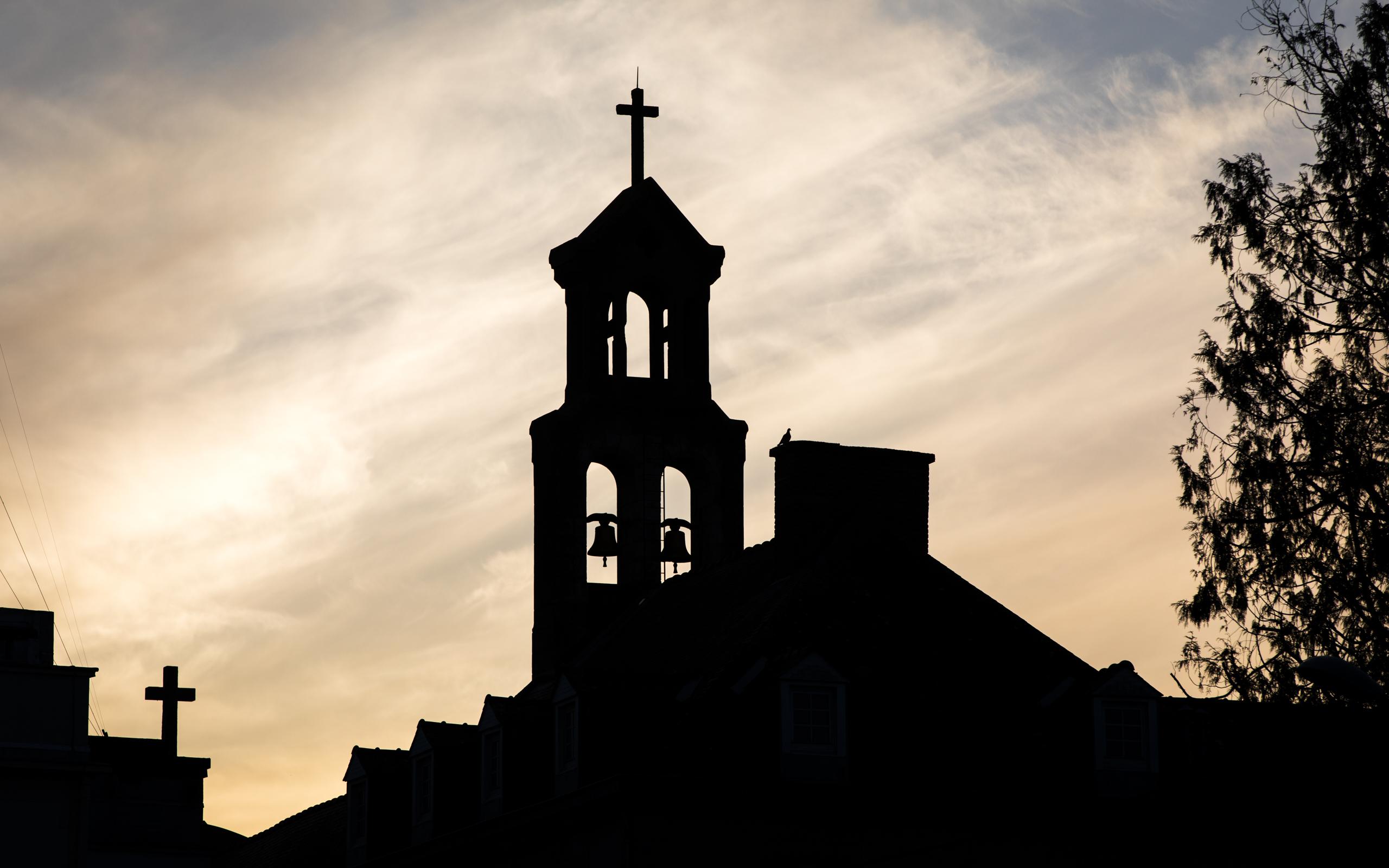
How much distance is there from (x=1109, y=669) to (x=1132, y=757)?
4.60 ft

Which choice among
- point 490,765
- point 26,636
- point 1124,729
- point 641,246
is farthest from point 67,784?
point 1124,729

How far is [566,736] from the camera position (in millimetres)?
32406

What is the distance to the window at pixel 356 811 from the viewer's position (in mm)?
40750

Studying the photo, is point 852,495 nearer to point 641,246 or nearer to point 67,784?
point 641,246

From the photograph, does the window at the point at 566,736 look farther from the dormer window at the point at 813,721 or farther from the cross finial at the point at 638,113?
the cross finial at the point at 638,113

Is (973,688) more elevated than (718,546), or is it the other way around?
(718,546)

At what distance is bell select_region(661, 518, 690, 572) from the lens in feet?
144

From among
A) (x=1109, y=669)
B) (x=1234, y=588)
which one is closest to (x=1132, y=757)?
(x=1109, y=669)

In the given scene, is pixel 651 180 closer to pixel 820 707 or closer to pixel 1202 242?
pixel 1202 242

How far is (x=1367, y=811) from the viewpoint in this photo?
88.5 feet

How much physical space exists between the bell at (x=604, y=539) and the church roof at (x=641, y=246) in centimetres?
524

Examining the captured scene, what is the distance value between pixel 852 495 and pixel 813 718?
5930mm

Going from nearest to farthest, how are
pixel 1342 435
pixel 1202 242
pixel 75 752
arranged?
pixel 1342 435 → pixel 1202 242 → pixel 75 752

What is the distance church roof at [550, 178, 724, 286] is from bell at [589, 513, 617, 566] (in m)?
5.24
